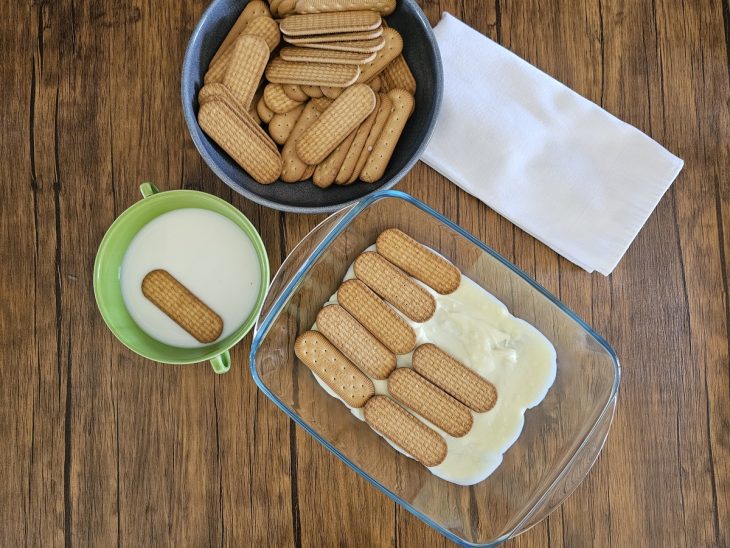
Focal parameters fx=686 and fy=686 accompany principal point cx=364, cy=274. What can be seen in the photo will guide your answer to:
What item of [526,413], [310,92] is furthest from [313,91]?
[526,413]

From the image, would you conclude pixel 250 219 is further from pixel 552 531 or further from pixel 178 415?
pixel 552 531

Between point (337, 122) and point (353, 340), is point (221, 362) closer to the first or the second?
point (353, 340)

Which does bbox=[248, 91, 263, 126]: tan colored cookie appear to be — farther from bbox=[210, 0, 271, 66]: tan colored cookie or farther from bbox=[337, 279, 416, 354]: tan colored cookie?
bbox=[337, 279, 416, 354]: tan colored cookie

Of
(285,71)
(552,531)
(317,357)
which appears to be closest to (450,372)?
(317,357)

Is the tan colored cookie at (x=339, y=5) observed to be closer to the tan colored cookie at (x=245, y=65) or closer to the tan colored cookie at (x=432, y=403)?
the tan colored cookie at (x=245, y=65)

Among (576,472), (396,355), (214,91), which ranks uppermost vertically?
(214,91)

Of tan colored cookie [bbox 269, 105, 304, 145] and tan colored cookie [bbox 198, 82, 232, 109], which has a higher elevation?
tan colored cookie [bbox 198, 82, 232, 109]

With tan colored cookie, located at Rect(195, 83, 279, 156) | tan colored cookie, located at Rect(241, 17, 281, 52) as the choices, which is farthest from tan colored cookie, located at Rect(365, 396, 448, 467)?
tan colored cookie, located at Rect(241, 17, 281, 52)
